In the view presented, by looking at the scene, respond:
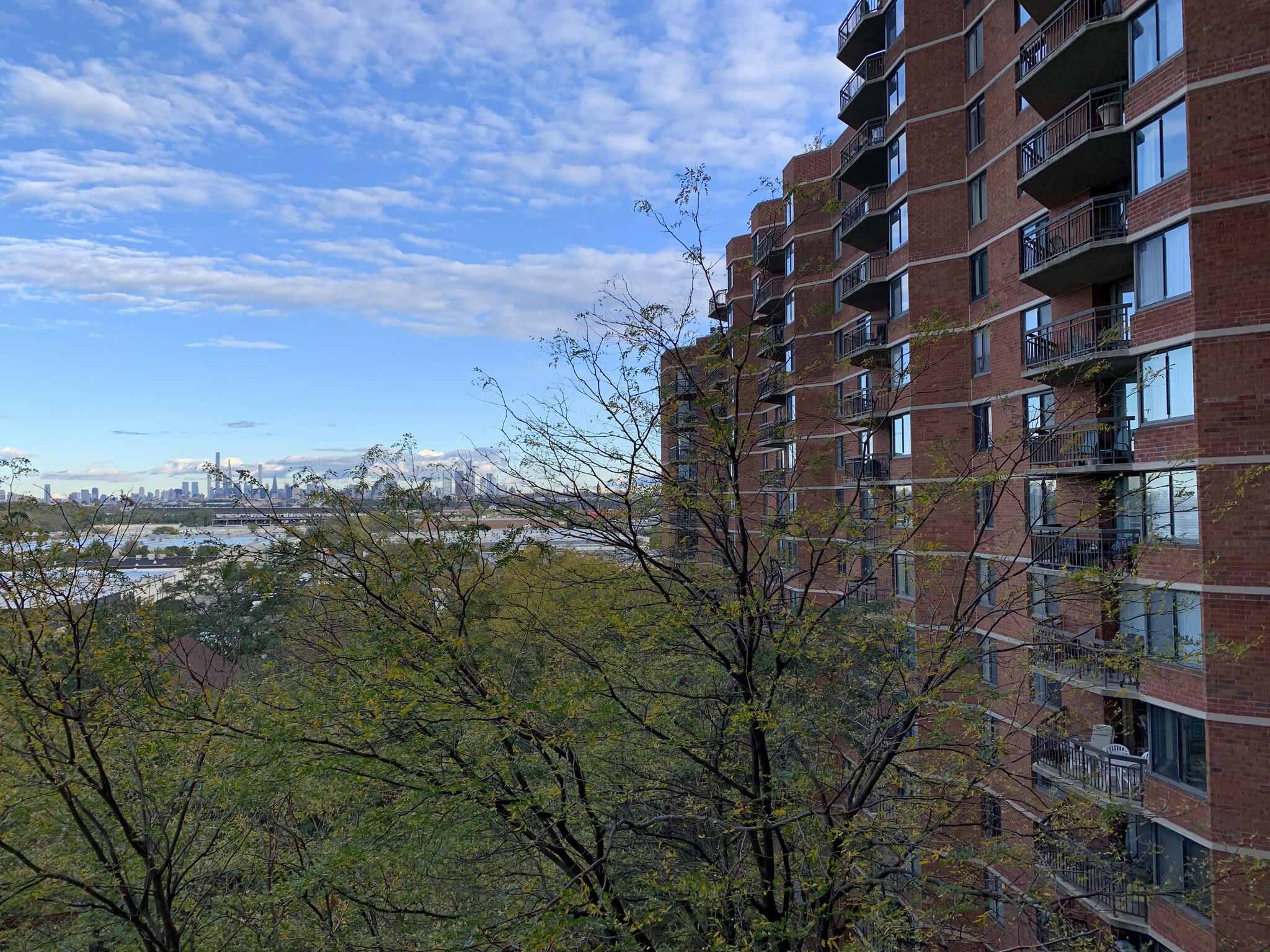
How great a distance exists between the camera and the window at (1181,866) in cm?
1055

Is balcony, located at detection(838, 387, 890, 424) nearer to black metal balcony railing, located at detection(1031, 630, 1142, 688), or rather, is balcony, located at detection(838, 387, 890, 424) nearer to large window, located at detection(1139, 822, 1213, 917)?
black metal balcony railing, located at detection(1031, 630, 1142, 688)

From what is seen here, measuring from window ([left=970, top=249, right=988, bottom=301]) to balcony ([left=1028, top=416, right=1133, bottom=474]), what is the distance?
5.94 metres

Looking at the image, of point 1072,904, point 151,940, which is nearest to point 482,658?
point 151,940

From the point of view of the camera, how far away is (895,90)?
21672mm

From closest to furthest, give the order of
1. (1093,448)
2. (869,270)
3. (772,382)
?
(772,382), (1093,448), (869,270)

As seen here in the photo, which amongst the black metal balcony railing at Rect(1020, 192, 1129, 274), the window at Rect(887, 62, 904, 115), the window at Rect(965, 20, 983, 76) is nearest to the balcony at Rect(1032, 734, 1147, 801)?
the black metal balcony railing at Rect(1020, 192, 1129, 274)

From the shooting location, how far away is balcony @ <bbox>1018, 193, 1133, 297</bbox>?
13.2 meters

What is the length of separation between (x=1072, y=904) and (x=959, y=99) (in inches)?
736

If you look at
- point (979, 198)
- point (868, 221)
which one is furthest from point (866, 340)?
point (979, 198)

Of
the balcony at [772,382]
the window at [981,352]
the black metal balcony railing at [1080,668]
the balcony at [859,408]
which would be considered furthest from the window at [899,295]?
the balcony at [772,382]

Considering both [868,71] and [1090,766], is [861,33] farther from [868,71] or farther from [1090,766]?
[1090,766]

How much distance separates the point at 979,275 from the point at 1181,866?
44.8ft

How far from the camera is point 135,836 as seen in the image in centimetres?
713

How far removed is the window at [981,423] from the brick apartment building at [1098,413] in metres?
0.09
